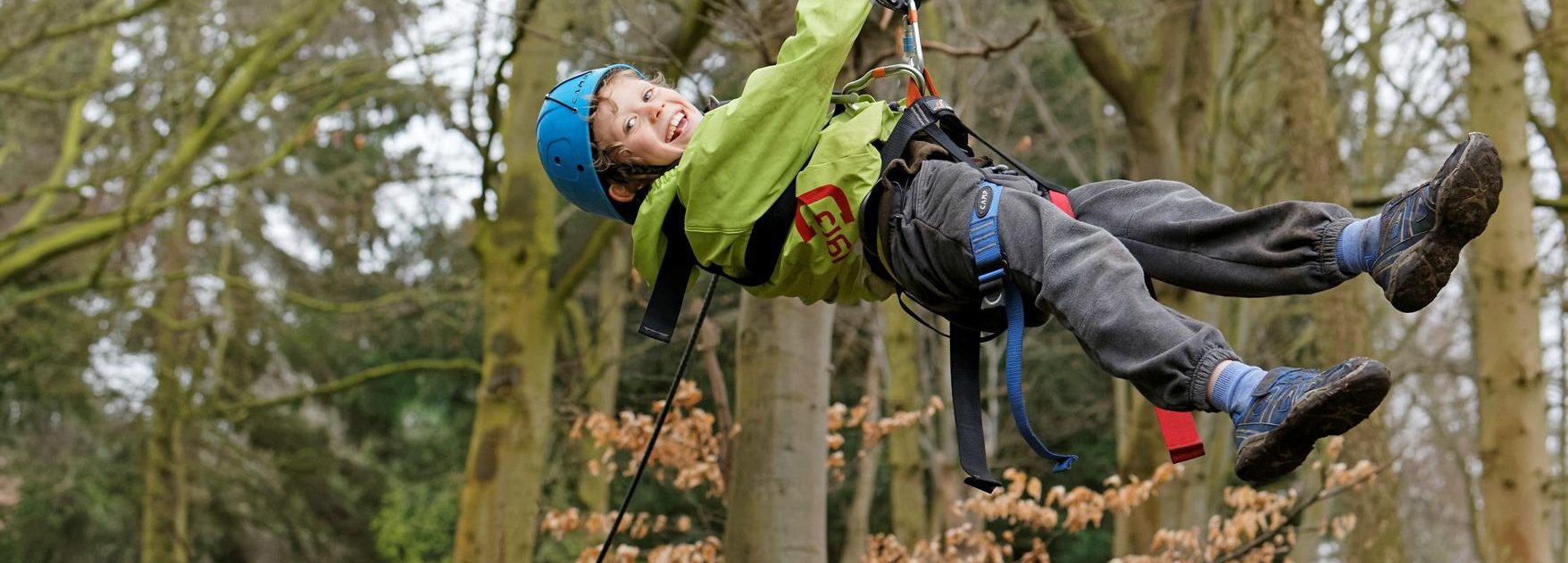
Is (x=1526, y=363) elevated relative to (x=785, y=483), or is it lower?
elevated

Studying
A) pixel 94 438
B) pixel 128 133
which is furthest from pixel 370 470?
pixel 128 133

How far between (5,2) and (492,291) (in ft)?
17.5

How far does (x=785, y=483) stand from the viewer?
520 cm

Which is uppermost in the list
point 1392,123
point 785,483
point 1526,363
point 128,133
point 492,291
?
point 1392,123

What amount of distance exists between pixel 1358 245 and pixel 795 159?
119 cm

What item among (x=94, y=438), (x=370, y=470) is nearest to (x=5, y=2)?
(x=94, y=438)

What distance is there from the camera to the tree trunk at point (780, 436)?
5188 millimetres

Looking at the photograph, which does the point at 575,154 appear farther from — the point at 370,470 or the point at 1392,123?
the point at 370,470

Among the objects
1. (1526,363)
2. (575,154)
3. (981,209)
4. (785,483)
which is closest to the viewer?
(981,209)

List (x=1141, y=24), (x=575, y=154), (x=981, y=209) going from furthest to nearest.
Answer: (x=1141, y=24) < (x=575, y=154) < (x=981, y=209)

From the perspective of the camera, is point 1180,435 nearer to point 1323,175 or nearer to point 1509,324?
point 1509,324

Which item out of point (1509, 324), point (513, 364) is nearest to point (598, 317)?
point (513, 364)

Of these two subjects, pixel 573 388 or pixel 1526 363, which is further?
pixel 573 388

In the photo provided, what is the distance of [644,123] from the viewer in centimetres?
346
